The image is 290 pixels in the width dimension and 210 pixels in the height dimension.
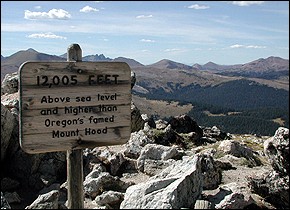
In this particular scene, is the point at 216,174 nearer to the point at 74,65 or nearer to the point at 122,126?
the point at 122,126

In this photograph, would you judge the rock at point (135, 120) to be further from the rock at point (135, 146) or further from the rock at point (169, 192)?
the rock at point (169, 192)

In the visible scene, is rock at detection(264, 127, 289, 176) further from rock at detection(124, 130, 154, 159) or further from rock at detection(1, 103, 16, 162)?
rock at detection(1, 103, 16, 162)

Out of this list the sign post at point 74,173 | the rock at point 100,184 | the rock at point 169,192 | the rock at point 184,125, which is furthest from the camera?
the rock at point 184,125

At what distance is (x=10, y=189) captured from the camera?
13.6 meters

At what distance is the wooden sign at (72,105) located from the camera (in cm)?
788

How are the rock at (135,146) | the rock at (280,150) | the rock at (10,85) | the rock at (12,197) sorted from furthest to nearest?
the rock at (10,85) → the rock at (135,146) → the rock at (12,197) → the rock at (280,150)

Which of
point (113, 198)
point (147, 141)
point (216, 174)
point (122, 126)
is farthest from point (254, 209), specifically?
point (147, 141)

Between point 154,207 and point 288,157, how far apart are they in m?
4.55

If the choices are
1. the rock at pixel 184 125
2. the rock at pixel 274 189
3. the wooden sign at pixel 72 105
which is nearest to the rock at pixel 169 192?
the wooden sign at pixel 72 105

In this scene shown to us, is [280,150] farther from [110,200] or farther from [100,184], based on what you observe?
[100,184]

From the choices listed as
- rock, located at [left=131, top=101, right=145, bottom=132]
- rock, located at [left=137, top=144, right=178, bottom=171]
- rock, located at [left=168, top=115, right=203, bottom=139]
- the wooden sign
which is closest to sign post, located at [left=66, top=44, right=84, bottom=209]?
the wooden sign

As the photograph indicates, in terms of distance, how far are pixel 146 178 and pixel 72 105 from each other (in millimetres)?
7521

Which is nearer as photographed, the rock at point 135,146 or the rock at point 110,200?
the rock at point 110,200

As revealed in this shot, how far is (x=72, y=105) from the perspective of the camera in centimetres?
821
